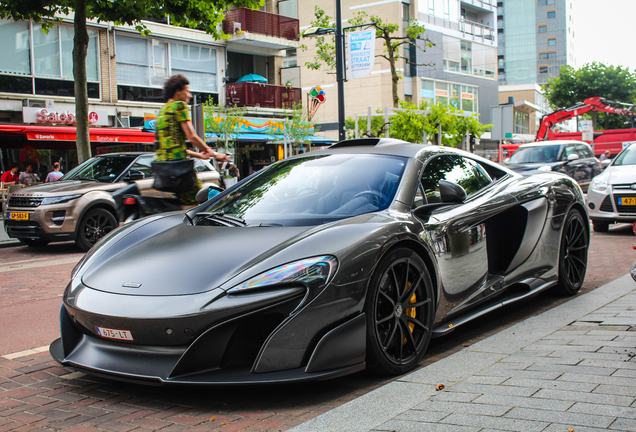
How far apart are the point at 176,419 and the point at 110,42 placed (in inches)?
915

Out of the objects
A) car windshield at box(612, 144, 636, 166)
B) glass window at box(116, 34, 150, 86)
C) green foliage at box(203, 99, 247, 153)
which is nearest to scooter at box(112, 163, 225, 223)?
car windshield at box(612, 144, 636, 166)

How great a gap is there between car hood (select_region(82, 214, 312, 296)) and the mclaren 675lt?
0.01 m

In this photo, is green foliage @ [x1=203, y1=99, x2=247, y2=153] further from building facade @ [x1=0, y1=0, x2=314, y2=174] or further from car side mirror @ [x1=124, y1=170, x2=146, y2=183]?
car side mirror @ [x1=124, y1=170, x2=146, y2=183]

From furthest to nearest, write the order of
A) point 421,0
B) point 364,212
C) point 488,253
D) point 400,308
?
point 421,0, point 488,253, point 364,212, point 400,308

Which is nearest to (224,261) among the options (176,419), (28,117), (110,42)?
(176,419)

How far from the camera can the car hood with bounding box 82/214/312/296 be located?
10.1 ft

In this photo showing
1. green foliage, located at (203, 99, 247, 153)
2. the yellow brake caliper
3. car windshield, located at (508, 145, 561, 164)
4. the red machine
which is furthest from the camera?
the red machine

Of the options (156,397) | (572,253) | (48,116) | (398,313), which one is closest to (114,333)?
(156,397)

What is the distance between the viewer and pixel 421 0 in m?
45.5

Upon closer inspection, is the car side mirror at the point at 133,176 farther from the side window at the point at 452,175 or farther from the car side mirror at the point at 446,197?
the car side mirror at the point at 446,197

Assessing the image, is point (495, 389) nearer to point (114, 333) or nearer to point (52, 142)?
point (114, 333)

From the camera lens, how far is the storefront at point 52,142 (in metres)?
18.0

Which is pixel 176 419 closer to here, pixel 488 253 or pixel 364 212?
pixel 364 212

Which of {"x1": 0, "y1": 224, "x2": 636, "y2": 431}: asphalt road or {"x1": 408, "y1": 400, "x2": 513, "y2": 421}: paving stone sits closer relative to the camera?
{"x1": 408, "y1": 400, "x2": 513, "y2": 421}: paving stone
